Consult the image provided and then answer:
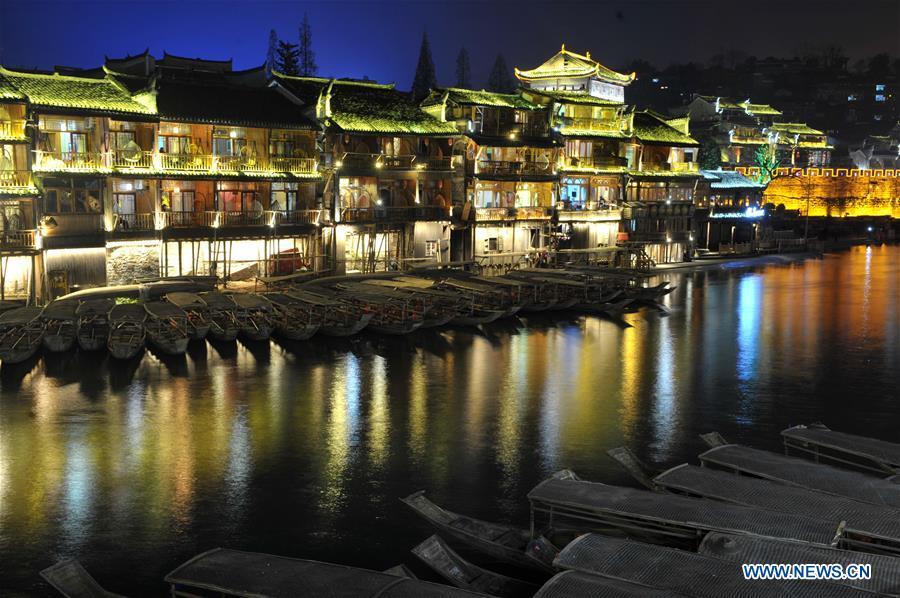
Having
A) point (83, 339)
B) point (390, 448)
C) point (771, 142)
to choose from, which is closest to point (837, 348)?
point (390, 448)

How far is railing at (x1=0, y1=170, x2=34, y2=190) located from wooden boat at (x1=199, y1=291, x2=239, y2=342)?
11.8 meters

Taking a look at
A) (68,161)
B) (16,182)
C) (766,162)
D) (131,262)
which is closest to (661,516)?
(16,182)

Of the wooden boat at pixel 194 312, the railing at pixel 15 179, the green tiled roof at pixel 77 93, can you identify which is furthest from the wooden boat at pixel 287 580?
the green tiled roof at pixel 77 93

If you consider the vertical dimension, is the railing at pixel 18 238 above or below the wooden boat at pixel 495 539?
above

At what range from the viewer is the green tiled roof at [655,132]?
276ft

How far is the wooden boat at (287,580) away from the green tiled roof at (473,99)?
186 feet

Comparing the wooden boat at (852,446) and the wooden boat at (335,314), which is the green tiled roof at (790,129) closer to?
A: the wooden boat at (335,314)

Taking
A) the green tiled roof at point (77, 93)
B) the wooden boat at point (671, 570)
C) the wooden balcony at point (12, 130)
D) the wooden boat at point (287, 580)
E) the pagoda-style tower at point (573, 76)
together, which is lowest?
the wooden boat at point (287, 580)

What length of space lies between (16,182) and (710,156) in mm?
88753

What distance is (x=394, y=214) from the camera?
211ft

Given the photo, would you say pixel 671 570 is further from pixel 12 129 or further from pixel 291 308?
pixel 12 129

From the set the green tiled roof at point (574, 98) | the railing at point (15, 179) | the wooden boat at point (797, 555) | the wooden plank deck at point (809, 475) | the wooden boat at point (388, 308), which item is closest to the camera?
the wooden boat at point (797, 555)

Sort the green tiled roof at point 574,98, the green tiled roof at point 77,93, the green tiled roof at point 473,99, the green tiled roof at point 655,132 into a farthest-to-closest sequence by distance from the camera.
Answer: the green tiled roof at point 655,132 → the green tiled roof at point 574,98 → the green tiled roof at point 473,99 → the green tiled roof at point 77,93

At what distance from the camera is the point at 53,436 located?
90.7ft
